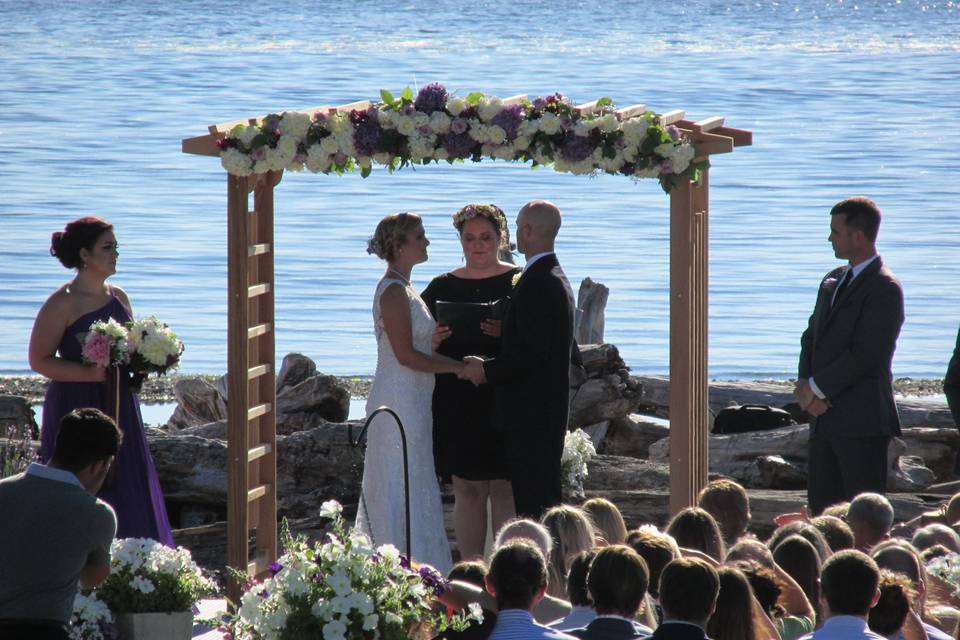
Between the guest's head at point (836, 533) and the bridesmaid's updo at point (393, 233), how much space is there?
7.96 ft

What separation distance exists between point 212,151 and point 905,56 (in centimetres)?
3850

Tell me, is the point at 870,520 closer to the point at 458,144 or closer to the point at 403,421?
the point at 403,421

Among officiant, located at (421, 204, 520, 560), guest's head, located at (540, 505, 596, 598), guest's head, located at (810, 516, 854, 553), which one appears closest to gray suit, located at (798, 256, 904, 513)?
officiant, located at (421, 204, 520, 560)

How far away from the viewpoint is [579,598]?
5.37m

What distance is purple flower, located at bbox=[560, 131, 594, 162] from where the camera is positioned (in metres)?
7.82

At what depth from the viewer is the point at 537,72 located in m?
37.6

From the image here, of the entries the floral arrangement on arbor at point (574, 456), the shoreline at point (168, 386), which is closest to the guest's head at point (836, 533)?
the floral arrangement on arbor at point (574, 456)

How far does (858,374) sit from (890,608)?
2.86m

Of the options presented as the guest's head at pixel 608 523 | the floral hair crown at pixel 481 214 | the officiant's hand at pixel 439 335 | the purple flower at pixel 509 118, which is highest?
the purple flower at pixel 509 118

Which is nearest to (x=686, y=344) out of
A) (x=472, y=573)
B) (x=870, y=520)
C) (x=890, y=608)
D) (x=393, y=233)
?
(x=393, y=233)

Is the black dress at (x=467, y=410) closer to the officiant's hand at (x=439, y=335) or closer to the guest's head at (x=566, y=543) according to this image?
the officiant's hand at (x=439, y=335)

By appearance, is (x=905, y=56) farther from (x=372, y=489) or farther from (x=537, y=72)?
(x=372, y=489)

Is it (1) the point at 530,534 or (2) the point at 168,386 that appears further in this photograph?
(2) the point at 168,386

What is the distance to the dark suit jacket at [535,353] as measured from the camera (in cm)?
769
